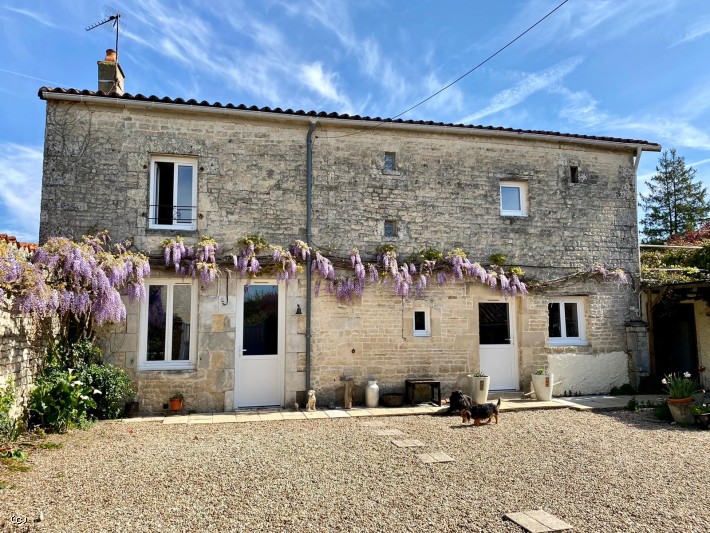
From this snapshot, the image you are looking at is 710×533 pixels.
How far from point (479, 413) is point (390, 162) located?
422 centimetres

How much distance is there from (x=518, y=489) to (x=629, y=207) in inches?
280

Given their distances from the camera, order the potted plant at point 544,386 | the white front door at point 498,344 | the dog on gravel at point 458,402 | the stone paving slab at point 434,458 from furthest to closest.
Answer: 1. the white front door at point 498,344
2. the potted plant at point 544,386
3. the dog on gravel at point 458,402
4. the stone paving slab at point 434,458

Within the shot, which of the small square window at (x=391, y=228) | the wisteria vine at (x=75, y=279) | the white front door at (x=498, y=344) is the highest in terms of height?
the small square window at (x=391, y=228)

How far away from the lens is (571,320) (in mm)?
9031

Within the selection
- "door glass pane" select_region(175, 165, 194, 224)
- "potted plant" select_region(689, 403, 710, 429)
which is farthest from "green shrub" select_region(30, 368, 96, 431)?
"potted plant" select_region(689, 403, 710, 429)

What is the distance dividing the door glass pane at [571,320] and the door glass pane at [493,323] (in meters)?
1.18

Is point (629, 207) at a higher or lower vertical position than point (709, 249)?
higher

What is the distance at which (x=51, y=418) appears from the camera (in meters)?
5.79

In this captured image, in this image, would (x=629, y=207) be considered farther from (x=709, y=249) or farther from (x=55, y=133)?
(x=55, y=133)

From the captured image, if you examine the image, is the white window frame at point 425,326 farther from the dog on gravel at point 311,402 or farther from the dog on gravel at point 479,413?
the dog on gravel at point 311,402

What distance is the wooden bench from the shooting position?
7742mm

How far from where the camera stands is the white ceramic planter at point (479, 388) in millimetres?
7758

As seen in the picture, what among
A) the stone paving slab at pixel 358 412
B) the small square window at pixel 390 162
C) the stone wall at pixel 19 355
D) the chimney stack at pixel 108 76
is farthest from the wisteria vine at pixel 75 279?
the small square window at pixel 390 162

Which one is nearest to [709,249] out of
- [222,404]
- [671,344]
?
[671,344]
